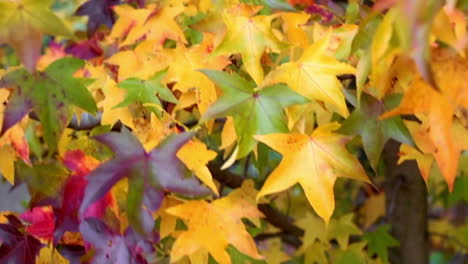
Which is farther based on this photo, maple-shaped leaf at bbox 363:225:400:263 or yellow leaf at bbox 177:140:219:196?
maple-shaped leaf at bbox 363:225:400:263

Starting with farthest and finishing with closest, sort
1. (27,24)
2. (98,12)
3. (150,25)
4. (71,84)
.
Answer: (98,12)
(150,25)
(71,84)
(27,24)

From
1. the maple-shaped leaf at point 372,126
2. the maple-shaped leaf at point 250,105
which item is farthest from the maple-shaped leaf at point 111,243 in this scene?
the maple-shaped leaf at point 372,126

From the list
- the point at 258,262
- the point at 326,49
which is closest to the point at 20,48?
the point at 326,49

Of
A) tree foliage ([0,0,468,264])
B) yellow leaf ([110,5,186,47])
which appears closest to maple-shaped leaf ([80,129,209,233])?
tree foliage ([0,0,468,264])

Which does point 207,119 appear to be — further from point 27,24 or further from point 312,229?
point 312,229

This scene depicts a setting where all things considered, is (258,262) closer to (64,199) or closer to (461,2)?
(64,199)

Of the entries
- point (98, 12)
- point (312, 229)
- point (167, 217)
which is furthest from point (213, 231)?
point (98, 12)

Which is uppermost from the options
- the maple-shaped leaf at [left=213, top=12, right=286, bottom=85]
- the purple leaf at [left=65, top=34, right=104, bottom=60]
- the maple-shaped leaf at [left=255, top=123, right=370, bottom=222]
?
the maple-shaped leaf at [left=213, top=12, right=286, bottom=85]

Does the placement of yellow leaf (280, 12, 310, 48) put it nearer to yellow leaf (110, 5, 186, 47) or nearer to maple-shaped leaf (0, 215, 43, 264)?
yellow leaf (110, 5, 186, 47)
